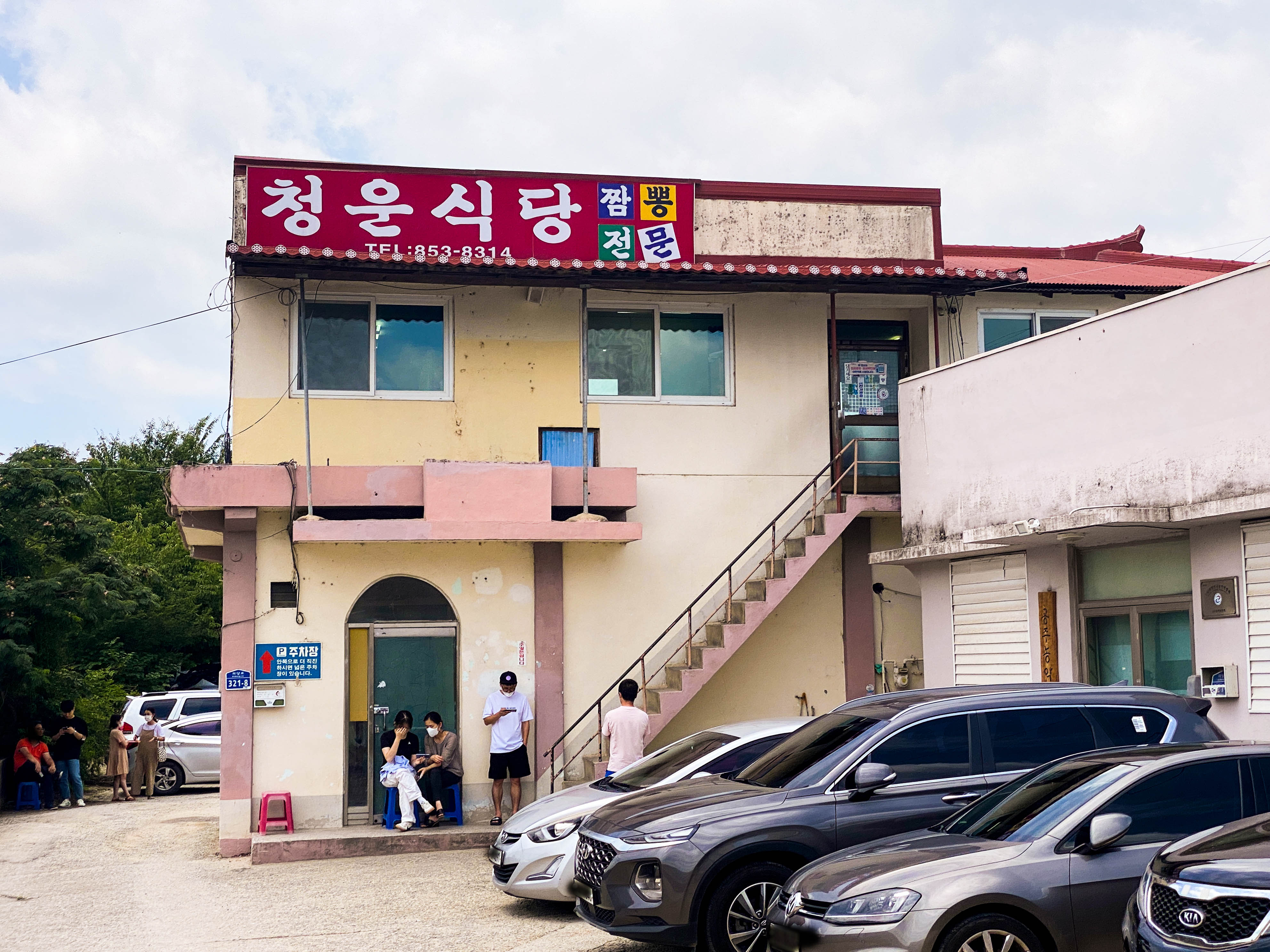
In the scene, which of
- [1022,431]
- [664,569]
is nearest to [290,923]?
[664,569]

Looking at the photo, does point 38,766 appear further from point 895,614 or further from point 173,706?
point 895,614

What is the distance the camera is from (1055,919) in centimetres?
692

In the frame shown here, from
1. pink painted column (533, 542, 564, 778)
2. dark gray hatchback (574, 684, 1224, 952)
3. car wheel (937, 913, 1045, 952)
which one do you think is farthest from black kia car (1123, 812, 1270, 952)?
pink painted column (533, 542, 564, 778)

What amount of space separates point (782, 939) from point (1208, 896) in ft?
8.03

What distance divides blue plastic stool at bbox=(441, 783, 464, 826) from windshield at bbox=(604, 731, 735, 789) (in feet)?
13.5

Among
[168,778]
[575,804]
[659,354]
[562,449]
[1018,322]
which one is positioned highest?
[1018,322]

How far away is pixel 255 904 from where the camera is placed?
39.8 feet

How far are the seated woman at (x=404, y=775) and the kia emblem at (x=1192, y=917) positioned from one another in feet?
35.1

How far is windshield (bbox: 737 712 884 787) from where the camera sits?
8.88 m

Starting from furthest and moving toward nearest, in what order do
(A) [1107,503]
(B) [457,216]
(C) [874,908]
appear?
(B) [457,216], (A) [1107,503], (C) [874,908]

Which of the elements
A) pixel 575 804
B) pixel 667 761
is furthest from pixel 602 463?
pixel 575 804

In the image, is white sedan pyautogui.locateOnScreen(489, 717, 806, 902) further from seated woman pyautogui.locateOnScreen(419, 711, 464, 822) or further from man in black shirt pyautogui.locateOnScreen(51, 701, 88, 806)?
man in black shirt pyautogui.locateOnScreen(51, 701, 88, 806)

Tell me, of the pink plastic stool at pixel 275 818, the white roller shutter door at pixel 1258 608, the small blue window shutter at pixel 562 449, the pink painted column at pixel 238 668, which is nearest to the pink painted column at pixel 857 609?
the small blue window shutter at pixel 562 449

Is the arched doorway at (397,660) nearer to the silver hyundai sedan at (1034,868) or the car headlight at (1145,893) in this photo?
the silver hyundai sedan at (1034,868)
